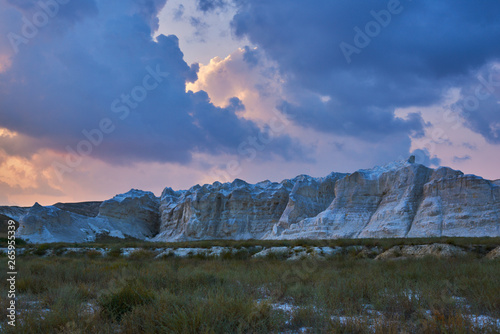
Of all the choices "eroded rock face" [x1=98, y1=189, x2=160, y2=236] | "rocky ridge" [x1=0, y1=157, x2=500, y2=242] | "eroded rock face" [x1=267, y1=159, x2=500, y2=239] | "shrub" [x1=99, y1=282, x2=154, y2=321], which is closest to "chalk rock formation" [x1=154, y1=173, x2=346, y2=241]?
"rocky ridge" [x1=0, y1=157, x2=500, y2=242]

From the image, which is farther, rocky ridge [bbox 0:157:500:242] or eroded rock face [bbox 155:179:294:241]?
eroded rock face [bbox 155:179:294:241]

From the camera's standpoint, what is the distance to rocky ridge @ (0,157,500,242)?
35969 millimetres

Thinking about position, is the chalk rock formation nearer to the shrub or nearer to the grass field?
the grass field

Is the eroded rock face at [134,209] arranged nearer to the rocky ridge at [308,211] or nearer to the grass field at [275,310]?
the rocky ridge at [308,211]

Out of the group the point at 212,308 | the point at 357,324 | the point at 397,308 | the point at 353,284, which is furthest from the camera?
the point at 353,284

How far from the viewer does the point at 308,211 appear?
53375mm

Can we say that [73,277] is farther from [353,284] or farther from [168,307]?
[353,284]

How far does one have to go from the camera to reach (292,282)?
6.96m

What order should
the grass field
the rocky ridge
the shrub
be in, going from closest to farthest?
the grass field → the shrub → the rocky ridge

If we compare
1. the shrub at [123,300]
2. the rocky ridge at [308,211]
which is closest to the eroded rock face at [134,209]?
the rocky ridge at [308,211]

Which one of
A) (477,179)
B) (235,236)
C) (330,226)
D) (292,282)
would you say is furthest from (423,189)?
(292,282)

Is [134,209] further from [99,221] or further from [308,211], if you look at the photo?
[308,211]

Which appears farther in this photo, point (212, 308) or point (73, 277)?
point (73, 277)

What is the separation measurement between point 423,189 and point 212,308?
144 feet
